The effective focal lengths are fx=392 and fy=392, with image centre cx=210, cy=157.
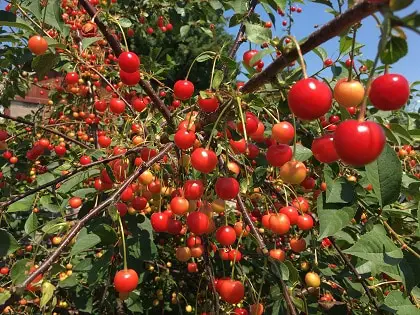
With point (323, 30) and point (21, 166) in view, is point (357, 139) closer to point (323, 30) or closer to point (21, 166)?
point (323, 30)

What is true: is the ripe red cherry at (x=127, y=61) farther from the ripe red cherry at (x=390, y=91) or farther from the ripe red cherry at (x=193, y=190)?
the ripe red cherry at (x=390, y=91)

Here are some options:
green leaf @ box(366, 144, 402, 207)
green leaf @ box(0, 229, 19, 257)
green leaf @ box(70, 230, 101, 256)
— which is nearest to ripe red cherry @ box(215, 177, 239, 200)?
green leaf @ box(366, 144, 402, 207)

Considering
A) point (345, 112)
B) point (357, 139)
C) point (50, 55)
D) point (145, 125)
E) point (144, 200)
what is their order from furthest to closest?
point (145, 125) → point (144, 200) → point (50, 55) → point (345, 112) → point (357, 139)

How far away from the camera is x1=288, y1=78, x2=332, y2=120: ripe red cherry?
2.24ft

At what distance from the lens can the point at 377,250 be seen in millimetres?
984

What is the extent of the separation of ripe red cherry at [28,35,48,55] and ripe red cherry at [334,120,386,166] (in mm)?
977

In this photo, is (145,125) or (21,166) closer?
(145,125)

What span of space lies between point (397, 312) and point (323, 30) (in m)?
0.81

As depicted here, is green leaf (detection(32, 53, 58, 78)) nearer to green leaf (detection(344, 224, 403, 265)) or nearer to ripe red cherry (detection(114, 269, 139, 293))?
ripe red cherry (detection(114, 269, 139, 293))

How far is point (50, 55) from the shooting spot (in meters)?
1.24

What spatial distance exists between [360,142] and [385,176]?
0.57 m

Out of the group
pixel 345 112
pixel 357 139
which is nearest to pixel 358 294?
pixel 345 112

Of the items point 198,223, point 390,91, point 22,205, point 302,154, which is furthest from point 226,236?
point 22,205

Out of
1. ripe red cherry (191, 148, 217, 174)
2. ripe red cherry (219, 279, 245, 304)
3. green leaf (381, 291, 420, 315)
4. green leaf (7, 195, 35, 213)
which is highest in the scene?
green leaf (7, 195, 35, 213)
